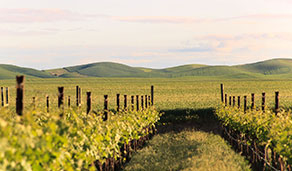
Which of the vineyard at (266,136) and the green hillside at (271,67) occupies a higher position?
the green hillside at (271,67)

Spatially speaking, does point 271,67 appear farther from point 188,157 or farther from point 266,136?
point 188,157

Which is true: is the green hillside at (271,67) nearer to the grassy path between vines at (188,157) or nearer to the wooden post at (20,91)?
the grassy path between vines at (188,157)

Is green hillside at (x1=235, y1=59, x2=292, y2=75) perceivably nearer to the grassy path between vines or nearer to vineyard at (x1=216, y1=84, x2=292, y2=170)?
vineyard at (x1=216, y1=84, x2=292, y2=170)

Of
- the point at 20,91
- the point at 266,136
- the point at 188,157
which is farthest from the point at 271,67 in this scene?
the point at 20,91

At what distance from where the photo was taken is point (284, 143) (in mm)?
9430

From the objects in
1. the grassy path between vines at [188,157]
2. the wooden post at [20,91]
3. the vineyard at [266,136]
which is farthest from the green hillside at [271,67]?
the wooden post at [20,91]

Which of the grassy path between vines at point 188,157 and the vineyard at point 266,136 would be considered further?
the grassy path between vines at point 188,157

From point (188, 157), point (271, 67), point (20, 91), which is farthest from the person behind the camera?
point (271, 67)

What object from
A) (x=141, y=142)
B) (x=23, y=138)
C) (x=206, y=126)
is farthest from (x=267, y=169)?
(x=206, y=126)

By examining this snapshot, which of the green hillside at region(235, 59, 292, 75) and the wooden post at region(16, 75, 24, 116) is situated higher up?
the green hillside at region(235, 59, 292, 75)

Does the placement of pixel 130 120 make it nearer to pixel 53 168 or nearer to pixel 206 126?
pixel 53 168

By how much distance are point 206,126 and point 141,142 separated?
7615mm

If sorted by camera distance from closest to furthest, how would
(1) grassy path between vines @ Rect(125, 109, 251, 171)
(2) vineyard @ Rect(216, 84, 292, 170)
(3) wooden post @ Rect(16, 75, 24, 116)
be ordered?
1. (3) wooden post @ Rect(16, 75, 24, 116)
2. (2) vineyard @ Rect(216, 84, 292, 170)
3. (1) grassy path between vines @ Rect(125, 109, 251, 171)

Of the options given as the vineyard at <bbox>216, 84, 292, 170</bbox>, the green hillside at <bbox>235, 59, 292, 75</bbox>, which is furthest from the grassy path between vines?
the green hillside at <bbox>235, 59, 292, 75</bbox>
